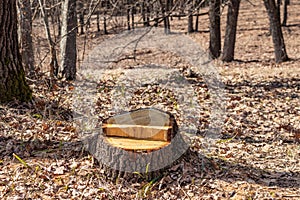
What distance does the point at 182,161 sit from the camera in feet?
14.4

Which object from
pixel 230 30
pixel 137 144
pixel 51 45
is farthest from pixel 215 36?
pixel 137 144

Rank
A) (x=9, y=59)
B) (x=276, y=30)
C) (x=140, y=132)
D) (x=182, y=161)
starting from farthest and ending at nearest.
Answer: (x=276, y=30)
(x=9, y=59)
(x=182, y=161)
(x=140, y=132)

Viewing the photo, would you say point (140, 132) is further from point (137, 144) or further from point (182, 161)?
point (182, 161)

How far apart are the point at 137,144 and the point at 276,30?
9836 millimetres

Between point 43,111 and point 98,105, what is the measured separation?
3.80 feet

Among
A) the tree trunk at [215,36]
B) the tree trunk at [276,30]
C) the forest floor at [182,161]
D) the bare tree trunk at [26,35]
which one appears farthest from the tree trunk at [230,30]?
the bare tree trunk at [26,35]

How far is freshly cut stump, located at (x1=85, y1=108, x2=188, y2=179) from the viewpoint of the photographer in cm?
400

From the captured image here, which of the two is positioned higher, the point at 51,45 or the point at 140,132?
the point at 51,45

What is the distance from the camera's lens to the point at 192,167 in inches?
175

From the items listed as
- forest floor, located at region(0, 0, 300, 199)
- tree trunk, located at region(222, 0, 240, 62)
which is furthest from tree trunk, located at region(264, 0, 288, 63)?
forest floor, located at region(0, 0, 300, 199)

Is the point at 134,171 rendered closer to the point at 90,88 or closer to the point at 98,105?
the point at 98,105

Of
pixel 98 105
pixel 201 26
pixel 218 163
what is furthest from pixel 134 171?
pixel 201 26

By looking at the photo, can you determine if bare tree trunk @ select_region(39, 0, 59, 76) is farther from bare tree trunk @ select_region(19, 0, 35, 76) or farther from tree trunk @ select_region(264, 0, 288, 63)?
tree trunk @ select_region(264, 0, 288, 63)

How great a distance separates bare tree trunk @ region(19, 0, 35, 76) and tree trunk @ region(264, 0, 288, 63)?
7.22 meters
